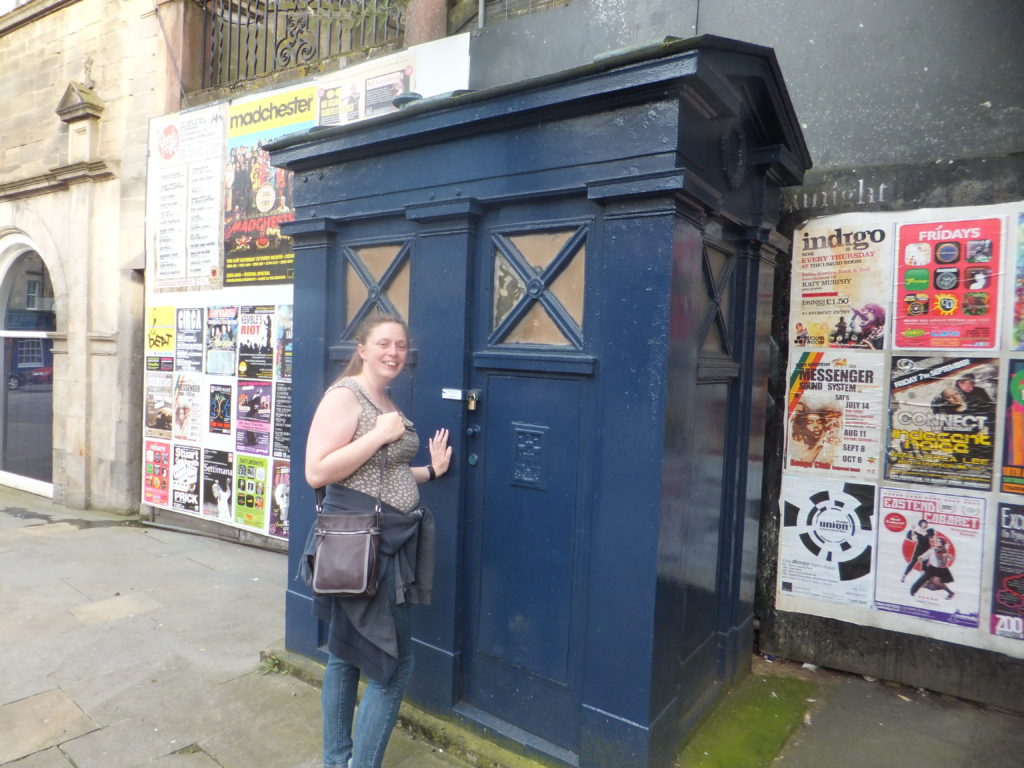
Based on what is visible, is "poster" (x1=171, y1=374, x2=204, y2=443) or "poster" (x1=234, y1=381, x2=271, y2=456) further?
"poster" (x1=171, y1=374, x2=204, y2=443)

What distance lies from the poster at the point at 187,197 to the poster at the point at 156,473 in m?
1.65

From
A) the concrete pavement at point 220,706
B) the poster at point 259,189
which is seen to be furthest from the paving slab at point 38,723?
the poster at point 259,189

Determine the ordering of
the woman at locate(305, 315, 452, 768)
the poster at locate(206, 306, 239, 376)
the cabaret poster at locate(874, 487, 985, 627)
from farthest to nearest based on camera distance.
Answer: the poster at locate(206, 306, 239, 376) → the cabaret poster at locate(874, 487, 985, 627) → the woman at locate(305, 315, 452, 768)

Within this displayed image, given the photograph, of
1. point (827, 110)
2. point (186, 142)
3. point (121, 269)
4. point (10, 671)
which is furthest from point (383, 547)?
point (121, 269)

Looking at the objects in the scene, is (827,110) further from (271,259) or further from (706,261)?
(271,259)

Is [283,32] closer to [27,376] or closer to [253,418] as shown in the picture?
[253,418]

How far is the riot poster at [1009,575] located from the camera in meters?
3.36

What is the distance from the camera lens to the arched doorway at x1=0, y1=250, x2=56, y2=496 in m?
8.82

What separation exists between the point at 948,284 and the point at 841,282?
0.50 metres

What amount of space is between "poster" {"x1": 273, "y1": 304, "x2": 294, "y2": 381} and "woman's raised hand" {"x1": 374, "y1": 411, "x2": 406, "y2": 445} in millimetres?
3773

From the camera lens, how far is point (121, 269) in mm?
7461

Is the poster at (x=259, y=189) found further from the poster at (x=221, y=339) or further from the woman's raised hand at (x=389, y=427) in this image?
the woman's raised hand at (x=389, y=427)

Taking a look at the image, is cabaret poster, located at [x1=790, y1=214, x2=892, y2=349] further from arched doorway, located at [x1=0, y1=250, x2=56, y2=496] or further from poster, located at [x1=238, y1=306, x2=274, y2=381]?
arched doorway, located at [x1=0, y1=250, x2=56, y2=496]

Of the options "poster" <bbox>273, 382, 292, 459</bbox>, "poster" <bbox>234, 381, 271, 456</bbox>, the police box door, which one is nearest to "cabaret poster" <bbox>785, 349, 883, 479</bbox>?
the police box door
